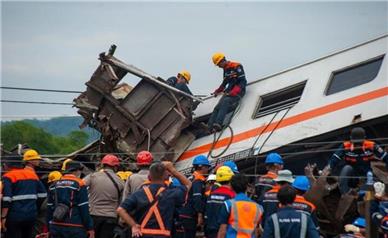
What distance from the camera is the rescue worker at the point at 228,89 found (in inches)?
565

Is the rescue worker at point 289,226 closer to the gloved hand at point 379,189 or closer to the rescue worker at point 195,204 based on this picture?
the gloved hand at point 379,189

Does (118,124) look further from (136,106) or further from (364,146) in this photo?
(364,146)

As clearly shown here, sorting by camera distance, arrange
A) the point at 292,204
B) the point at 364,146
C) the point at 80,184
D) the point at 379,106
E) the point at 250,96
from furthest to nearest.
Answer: the point at 250,96, the point at 379,106, the point at 364,146, the point at 80,184, the point at 292,204

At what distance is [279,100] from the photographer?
14.5 meters

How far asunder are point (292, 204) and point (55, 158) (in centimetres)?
914

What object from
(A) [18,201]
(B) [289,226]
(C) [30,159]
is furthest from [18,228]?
(B) [289,226]

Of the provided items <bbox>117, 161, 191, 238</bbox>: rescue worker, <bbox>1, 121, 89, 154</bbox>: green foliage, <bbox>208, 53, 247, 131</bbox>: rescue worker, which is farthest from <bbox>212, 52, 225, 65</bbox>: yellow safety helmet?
<bbox>1, 121, 89, 154</bbox>: green foliage

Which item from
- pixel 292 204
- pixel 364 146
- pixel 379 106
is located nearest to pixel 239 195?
pixel 292 204

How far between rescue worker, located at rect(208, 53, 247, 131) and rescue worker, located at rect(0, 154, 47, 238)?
4048mm

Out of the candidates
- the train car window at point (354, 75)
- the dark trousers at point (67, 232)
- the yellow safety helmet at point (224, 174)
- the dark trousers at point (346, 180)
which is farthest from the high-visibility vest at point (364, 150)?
the dark trousers at point (67, 232)

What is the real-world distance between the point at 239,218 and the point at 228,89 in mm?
6447

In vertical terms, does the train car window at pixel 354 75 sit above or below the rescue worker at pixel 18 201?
above

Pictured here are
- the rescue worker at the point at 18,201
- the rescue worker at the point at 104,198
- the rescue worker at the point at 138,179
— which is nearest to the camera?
the rescue worker at the point at 138,179

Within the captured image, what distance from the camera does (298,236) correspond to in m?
7.73
